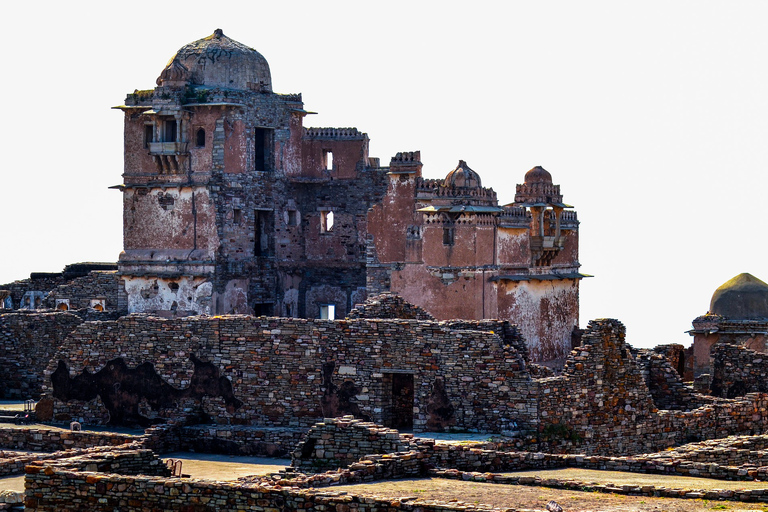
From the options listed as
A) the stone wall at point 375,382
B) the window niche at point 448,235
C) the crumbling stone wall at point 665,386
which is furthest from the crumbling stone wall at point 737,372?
the window niche at point 448,235

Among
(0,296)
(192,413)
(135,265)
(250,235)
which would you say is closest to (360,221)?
Result: (250,235)

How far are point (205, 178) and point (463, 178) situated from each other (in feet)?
31.7

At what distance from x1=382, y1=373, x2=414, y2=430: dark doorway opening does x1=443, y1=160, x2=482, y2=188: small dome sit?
42.9 feet

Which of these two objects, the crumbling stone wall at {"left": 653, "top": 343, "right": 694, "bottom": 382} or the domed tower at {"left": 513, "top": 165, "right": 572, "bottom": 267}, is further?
the domed tower at {"left": 513, "top": 165, "right": 572, "bottom": 267}

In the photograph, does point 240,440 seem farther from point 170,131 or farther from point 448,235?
point 170,131

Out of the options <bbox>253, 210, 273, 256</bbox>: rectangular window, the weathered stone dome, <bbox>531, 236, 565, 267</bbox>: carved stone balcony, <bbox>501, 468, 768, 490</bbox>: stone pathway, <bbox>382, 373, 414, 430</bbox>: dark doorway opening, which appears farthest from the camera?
<bbox>253, 210, 273, 256</bbox>: rectangular window

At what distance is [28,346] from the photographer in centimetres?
3966

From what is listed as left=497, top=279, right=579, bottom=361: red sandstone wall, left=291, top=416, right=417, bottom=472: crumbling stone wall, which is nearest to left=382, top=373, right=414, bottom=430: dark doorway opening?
left=291, top=416, right=417, bottom=472: crumbling stone wall

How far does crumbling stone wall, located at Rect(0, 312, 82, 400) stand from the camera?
3934 cm

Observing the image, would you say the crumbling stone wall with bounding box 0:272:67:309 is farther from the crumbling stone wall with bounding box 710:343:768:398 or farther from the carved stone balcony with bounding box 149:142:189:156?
the crumbling stone wall with bounding box 710:343:768:398

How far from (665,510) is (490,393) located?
26.2 feet

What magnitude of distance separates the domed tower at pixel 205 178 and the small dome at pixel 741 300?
12.7m

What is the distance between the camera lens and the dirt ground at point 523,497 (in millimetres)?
24094

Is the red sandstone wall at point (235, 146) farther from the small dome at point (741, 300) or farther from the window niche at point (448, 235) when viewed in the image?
the small dome at point (741, 300)
